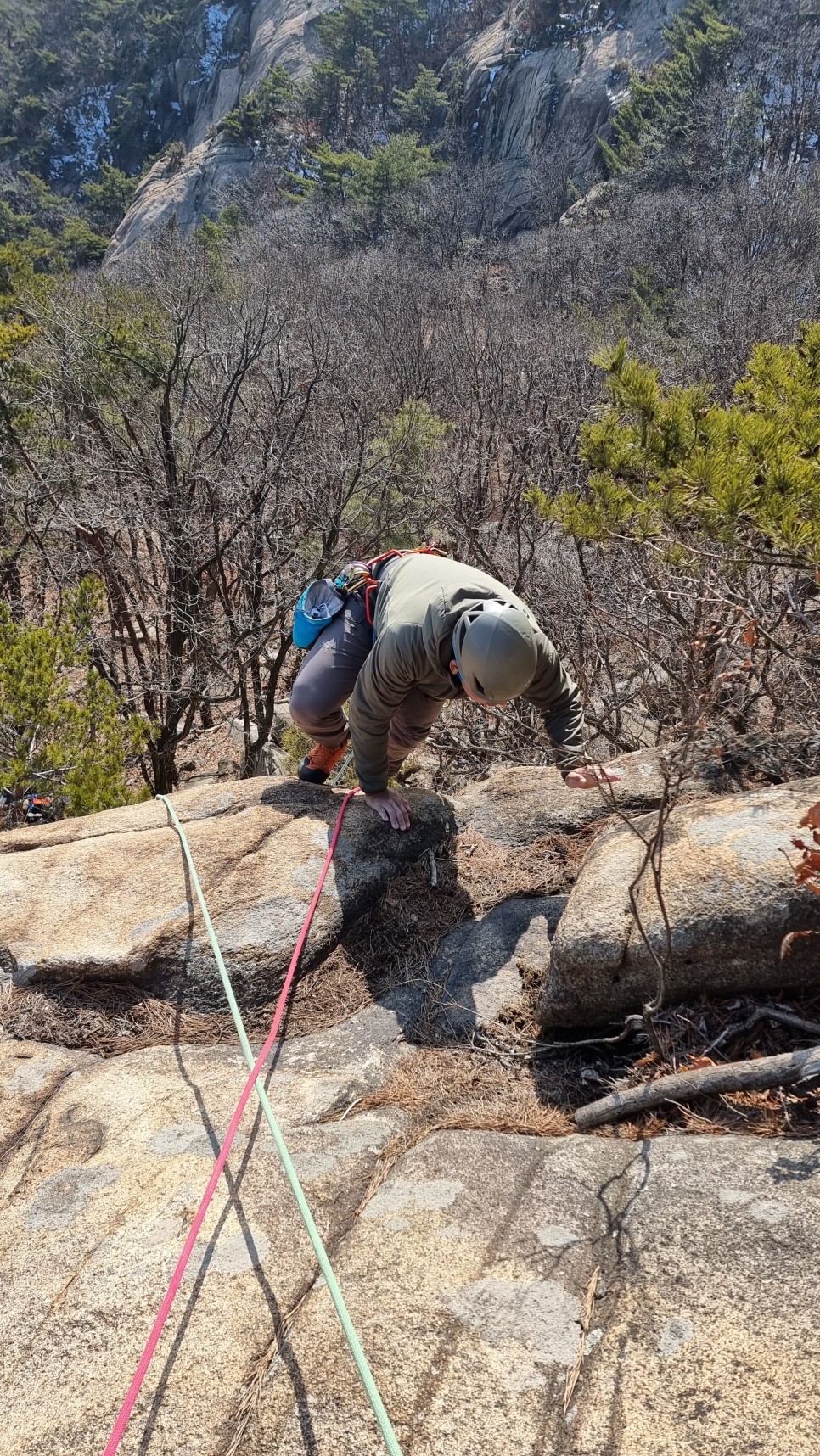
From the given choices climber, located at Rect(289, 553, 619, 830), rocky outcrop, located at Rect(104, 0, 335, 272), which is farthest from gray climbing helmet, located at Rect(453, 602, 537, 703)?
rocky outcrop, located at Rect(104, 0, 335, 272)

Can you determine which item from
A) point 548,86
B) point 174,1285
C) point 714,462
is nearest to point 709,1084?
point 174,1285

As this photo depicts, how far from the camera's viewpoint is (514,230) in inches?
1407

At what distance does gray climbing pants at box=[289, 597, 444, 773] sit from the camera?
12.8 ft

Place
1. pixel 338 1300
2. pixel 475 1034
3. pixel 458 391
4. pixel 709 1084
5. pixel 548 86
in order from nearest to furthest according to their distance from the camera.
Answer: pixel 338 1300, pixel 709 1084, pixel 475 1034, pixel 458 391, pixel 548 86

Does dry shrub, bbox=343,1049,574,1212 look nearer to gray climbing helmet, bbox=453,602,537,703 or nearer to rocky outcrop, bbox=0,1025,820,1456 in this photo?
rocky outcrop, bbox=0,1025,820,1456

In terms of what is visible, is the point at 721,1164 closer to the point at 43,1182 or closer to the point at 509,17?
the point at 43,1182

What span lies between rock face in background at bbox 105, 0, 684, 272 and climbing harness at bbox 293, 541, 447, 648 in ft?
115

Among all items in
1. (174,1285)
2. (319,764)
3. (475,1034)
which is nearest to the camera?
(174,1285)

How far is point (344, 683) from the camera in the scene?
155 inches

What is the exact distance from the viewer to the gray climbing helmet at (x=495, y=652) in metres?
2.99

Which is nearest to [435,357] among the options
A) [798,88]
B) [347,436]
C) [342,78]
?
[347,436]

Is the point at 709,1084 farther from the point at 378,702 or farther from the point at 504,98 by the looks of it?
A: the point at 504,98

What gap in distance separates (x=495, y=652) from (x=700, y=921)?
105 cm

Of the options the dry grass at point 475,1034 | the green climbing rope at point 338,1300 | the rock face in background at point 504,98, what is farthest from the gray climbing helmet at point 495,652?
the rock face in background at point 504,98
